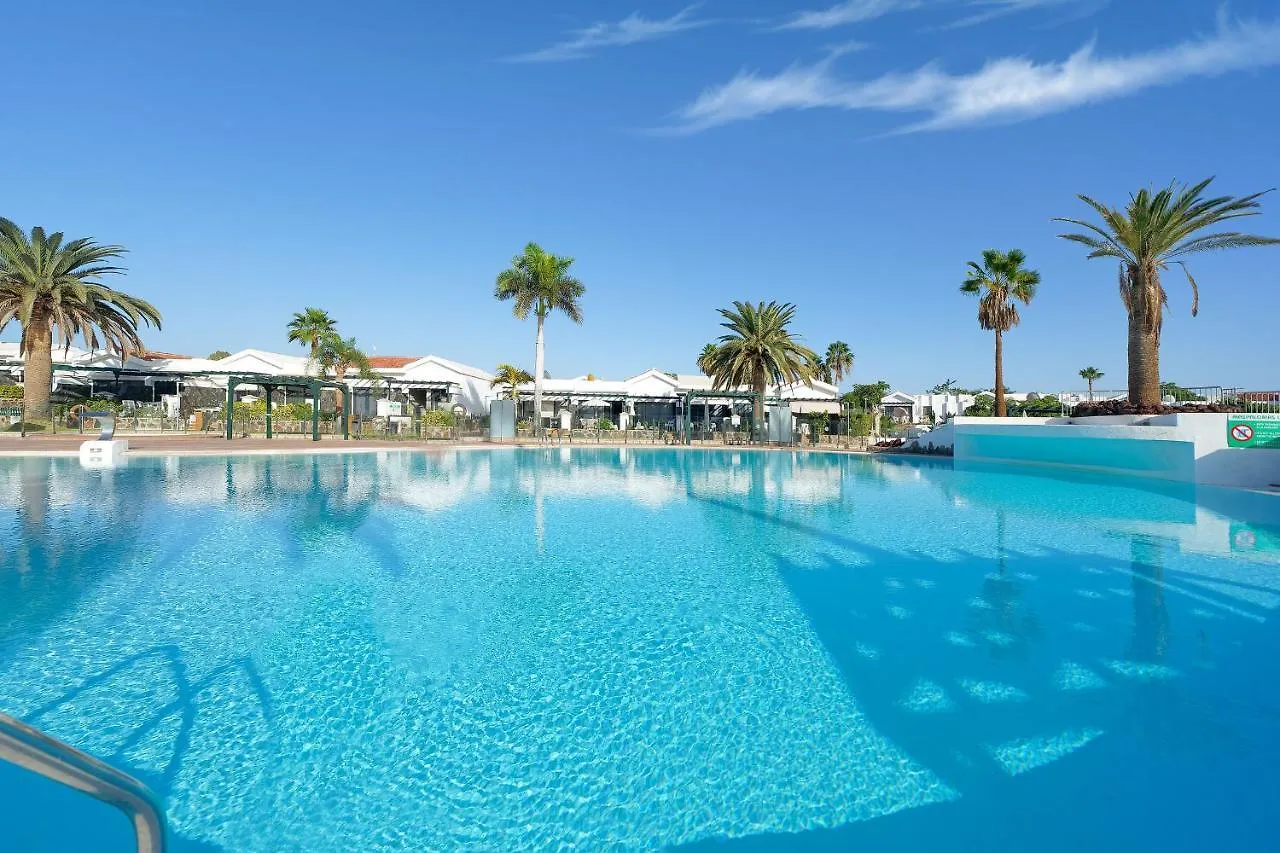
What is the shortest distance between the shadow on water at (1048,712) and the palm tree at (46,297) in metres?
32.3

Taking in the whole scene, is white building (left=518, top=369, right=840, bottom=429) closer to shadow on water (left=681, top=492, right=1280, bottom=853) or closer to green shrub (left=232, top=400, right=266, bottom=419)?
green shrub (left=232, top=400, right=266, bottom=419)

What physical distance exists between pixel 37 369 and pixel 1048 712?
3577 cm

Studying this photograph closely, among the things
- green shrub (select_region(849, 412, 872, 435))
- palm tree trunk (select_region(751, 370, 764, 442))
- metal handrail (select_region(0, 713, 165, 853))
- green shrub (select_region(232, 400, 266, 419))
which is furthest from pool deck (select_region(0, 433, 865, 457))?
metal handrail (select_region(0, 713, 165, 853))

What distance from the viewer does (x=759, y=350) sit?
107ft

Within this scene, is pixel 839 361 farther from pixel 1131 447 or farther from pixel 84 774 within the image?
pixel 84 774

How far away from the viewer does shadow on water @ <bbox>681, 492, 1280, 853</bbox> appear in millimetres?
3363

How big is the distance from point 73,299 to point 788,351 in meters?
31.6

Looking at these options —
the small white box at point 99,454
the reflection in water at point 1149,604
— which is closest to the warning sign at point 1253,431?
the reflection in water at point 1149,604

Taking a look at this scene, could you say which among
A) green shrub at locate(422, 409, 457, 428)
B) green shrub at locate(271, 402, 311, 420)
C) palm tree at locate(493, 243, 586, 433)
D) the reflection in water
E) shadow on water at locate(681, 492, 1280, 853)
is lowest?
shadow on water at locate(681, 492, 1280, 853)

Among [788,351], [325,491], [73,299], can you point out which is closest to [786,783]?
[325,491]

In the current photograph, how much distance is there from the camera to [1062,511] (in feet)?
43.2

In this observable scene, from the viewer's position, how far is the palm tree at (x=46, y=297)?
2600 centimetres

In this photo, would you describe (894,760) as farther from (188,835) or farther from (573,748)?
(188,835)

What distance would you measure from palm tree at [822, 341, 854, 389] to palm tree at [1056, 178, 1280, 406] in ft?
133
